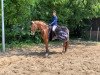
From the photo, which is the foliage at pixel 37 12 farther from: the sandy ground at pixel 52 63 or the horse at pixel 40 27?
the horse at pixel 40 27

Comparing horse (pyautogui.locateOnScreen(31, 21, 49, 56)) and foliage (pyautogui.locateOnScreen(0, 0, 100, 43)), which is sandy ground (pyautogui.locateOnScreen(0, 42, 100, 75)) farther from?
foliage (pyautogui.locateOnScreen(0, 0, 100, 43))

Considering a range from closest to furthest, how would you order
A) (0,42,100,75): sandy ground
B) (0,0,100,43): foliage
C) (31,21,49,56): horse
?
(0,42,100,75): sandy ground → (31,21,49,56): horse → (0,0,100,43): foliage

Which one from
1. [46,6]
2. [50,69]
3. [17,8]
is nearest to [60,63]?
[50,69]

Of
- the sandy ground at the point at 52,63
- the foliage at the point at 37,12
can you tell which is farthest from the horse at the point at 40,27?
the foliage at the point at 37,12

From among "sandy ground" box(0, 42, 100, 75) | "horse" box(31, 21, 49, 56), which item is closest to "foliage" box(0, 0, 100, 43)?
"sandy ground" box(0, 42, 100, 75)

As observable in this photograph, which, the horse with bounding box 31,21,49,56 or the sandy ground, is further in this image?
the horse with bounding box 31,21,49,56

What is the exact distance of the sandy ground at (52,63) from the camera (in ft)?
35.4

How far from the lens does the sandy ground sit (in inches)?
424

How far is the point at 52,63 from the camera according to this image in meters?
12.3

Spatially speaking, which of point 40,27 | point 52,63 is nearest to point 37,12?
point 40,27

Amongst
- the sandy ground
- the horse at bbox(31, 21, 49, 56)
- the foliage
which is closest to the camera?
the sandy ground

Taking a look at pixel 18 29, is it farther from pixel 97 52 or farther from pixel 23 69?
pixel 23 69

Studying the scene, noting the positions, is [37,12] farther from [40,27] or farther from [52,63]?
[52,63]

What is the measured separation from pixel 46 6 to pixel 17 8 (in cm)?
259
